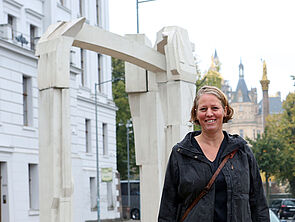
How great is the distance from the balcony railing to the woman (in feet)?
75.9

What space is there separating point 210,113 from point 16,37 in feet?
80.5

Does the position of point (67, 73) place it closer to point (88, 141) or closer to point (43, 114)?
point (43, 114)

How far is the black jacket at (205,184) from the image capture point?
4.19m

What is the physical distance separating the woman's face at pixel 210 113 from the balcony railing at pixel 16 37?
75.9 feet

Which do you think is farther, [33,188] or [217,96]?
[33,188]

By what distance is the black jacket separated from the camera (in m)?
4.19

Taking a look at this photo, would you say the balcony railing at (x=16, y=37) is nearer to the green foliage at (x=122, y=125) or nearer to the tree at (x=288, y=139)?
the tree at (x=288, y=139)

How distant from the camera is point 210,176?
13.8 feet

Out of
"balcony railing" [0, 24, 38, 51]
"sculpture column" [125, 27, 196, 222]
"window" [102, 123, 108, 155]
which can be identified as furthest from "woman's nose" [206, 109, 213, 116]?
"window" [102, 123, 108, 155]

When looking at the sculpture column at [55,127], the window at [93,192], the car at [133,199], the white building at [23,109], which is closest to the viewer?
the sculpture column at [55,127]

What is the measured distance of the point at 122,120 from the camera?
209 ft

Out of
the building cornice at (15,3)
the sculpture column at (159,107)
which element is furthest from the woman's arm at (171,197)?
the building cornice at (15,3)

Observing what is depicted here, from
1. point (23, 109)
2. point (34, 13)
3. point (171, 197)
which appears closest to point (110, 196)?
point (23, 109)

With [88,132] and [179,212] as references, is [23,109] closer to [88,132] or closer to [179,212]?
[88,132]
